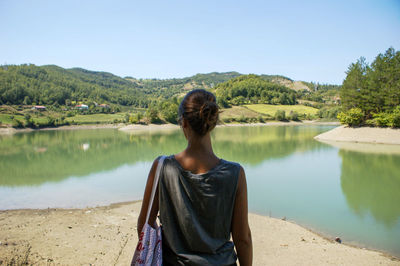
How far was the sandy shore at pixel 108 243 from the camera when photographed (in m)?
5.48

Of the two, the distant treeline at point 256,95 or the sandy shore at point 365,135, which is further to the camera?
the distant treeline at point 256,95

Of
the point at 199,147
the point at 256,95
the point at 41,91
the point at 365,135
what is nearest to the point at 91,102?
the point at 41,91

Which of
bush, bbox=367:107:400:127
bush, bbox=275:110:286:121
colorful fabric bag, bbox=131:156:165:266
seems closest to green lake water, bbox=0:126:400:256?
colorful fabric bag, bbox=131:156:165:266

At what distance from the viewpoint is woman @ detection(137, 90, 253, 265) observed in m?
1.38

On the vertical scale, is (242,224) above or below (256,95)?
below

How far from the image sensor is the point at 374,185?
13.6 metres

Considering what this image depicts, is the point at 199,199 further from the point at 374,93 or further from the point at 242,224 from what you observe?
the point at 374,93

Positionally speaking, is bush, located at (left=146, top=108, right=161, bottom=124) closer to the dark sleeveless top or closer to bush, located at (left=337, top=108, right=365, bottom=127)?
bush, located at (left=337, top=108, right=365, bottom=127)

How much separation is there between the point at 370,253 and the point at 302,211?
357 cm

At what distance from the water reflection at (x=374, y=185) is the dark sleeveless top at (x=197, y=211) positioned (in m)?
9.57

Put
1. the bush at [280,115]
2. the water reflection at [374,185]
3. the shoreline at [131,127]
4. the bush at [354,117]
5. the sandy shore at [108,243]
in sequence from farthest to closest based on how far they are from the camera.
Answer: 1. the bush at [280,115]
2. the shoreline at [131,127]
3. the bush at [354,117]
4. the water reflection at [374,185]
5. the sandy shore at [108,243]

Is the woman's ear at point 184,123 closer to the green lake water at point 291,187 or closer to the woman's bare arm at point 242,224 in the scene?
the woman's bare arm at point 242,224

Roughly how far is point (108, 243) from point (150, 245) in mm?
5709

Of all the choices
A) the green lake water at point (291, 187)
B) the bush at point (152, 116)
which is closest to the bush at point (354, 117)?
the green lake water at point (291, 187)
